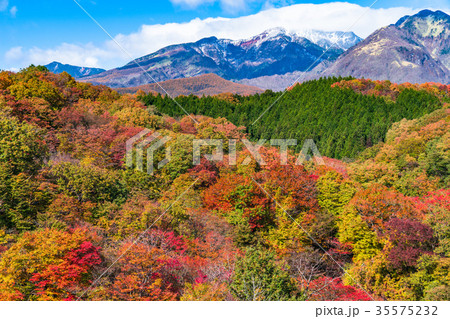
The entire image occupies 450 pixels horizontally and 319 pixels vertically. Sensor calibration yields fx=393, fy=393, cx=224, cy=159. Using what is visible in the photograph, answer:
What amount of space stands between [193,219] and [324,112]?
71.2m

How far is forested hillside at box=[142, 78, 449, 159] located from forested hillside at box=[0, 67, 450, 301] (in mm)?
21223

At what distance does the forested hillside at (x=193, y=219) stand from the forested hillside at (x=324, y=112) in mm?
21223

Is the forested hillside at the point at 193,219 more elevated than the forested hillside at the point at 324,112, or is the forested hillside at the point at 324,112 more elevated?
the forested hillside at the point at 324,112

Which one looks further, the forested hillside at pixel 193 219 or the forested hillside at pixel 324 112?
the forested hillside at pixel 324 112

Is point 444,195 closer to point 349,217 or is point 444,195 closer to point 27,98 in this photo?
point 349,217

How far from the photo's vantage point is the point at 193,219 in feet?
96.8

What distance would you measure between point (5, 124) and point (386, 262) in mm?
29328

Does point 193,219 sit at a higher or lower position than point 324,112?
lower

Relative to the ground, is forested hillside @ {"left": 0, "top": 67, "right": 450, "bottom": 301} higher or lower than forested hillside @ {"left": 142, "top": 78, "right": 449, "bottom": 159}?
lower

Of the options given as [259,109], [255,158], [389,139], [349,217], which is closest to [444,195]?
[349,217]

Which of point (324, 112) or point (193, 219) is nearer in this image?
point (193, 219)

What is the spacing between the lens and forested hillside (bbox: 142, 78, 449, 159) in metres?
77.5

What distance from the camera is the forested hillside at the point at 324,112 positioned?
77500 mm

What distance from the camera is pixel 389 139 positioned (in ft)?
230
